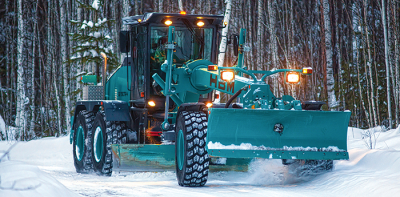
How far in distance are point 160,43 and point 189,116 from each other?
227 cm

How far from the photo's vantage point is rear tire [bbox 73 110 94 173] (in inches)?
372

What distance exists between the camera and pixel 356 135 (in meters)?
12.9

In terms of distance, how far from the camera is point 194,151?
6.39 metres

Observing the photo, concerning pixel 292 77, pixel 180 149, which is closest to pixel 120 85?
pixel 180 149

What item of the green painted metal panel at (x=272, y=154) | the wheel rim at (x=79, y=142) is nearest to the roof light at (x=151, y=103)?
the wheel rim at (x=79, y=142)

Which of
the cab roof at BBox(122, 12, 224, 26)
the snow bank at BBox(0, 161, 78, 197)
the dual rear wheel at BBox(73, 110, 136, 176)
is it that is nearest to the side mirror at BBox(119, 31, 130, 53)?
the cab roof at BBox(122, 12, 224, 26)

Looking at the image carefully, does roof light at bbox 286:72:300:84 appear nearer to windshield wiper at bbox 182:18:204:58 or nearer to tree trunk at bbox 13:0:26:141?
windshield wiper at bbox 182:18:204:58

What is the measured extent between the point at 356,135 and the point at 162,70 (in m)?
7.14

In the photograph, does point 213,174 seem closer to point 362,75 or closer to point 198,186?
point 198,186

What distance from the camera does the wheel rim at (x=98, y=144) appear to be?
9.06 meters

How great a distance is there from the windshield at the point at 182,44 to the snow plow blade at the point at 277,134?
239 centimetres

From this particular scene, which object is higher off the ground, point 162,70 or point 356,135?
point 162,70

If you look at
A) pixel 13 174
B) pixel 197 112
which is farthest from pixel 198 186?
pixel 13 174

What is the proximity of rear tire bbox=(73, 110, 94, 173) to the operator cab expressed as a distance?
145 centimetres
